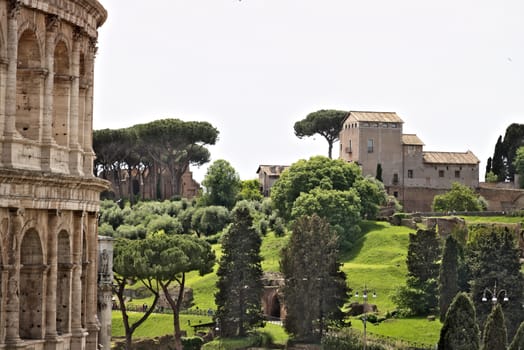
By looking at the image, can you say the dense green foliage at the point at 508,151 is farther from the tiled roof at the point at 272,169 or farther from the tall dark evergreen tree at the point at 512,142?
the tiled roof at the point at 272,169

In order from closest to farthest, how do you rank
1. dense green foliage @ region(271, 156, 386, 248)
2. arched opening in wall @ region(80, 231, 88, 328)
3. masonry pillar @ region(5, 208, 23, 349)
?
masonry pillar @ region(5, 208, 23, 349)
arched opening in wall @ region(80, 231, 88, 328)
dense green foliage @ region(271, 156, 386, 248)

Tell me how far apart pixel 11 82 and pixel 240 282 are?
56745 mm

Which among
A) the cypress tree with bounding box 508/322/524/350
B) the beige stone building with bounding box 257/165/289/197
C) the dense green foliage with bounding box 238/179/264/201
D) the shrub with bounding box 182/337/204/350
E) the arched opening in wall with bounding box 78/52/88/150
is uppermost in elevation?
the beige stone building with bounding box 257/165/289/197

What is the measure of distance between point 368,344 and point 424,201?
237ft

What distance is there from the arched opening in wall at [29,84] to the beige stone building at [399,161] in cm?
11068

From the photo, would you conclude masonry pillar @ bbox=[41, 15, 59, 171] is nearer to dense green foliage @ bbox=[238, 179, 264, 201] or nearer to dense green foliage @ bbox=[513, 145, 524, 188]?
dense green foliage @ bbox=[238, 179, 264, 201]

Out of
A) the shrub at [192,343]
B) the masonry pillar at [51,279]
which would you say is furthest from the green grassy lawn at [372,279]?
the masonry pillar at [51,279]

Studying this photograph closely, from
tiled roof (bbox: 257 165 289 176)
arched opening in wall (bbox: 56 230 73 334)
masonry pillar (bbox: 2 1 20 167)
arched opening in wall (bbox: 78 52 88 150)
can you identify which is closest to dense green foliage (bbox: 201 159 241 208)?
tiled roof (bbox: 257 165 289 176)

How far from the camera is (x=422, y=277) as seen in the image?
4035 inches

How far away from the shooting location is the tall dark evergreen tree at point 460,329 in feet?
229

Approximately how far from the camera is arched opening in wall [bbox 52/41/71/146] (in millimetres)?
49344

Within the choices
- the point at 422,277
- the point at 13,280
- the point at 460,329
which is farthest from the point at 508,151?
the point at 13,280

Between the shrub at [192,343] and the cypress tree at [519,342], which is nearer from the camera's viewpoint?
the cypress tree at [519,342]

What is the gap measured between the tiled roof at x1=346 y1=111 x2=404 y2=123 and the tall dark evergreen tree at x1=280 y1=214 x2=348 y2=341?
182 ft
